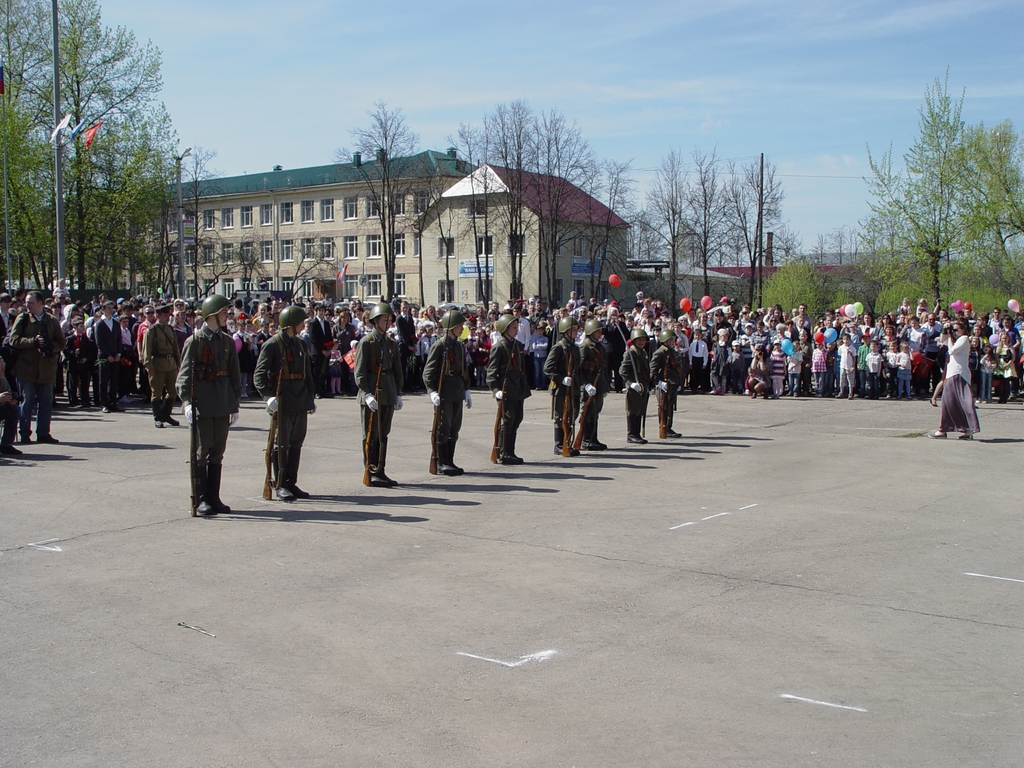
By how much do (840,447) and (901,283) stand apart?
3000 cm

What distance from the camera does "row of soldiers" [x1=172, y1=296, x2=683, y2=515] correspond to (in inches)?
383

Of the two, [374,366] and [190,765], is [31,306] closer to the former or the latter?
[374,366]

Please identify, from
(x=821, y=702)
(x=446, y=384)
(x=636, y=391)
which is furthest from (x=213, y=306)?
(x=636, y=391)

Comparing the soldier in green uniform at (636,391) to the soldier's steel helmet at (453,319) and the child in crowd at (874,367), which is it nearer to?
the soldier's steel helmet at (453,319)

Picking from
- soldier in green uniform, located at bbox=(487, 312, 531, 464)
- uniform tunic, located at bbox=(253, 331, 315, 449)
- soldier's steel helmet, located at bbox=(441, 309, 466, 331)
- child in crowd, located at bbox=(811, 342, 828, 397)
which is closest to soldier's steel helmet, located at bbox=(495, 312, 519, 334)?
soldier in green uniform, located at bbox=(487, 312, 531, 464)

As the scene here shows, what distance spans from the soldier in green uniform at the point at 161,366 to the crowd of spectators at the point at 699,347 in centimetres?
183

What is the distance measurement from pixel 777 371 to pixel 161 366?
560 inches

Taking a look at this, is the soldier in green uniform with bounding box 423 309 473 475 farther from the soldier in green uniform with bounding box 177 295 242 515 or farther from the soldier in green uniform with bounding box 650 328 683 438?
the soldier in green uniform with bounding box 650 328 683 438

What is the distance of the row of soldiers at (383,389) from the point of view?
383 inches

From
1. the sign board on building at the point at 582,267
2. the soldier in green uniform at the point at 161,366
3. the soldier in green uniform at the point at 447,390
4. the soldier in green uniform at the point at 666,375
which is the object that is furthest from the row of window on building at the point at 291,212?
the soldier in green uniform at the point at 447,390

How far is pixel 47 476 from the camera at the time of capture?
11.4 meters

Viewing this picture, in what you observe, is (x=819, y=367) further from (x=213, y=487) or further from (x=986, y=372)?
(x=213, y=487)

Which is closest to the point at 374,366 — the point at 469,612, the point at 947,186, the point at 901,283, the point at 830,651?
the point at 469,612

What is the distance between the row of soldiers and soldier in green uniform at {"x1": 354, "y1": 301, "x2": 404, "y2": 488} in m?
0.01
